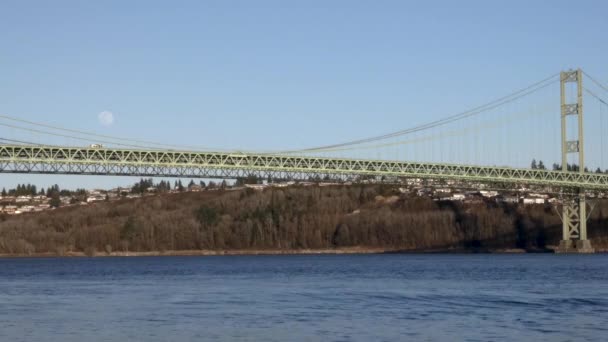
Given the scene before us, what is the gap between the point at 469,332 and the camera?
26422 mm

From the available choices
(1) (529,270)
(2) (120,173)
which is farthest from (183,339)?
(2) (120,173)

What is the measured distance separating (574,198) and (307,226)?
33.5m

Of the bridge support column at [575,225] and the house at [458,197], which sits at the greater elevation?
the house at [458,197]

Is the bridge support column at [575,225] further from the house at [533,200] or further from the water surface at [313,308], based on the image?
the water surface at [313,308]

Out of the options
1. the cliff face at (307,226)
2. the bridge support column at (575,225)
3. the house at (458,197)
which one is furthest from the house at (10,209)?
the bridge support column at (575,225)

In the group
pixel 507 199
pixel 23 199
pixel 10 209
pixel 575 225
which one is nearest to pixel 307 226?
pixel 507 199

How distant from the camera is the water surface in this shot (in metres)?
26.5

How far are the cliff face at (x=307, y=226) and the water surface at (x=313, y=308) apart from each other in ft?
170

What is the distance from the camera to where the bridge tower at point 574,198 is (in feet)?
269

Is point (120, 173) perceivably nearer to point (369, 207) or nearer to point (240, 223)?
point (240, 223)

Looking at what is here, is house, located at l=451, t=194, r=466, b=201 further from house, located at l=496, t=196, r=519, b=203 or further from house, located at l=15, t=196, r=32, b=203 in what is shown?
house, located at l=15, t=196, r=32, b=203

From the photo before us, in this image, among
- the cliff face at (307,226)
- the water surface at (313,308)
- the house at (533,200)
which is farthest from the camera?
the house at (533,200)

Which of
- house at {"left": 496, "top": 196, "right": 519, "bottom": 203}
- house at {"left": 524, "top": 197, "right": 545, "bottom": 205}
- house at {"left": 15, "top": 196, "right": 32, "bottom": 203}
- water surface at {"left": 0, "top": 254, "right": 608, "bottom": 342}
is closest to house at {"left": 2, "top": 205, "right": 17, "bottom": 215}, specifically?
house at {"left": 15, "top": 196, "right": 32, "bottom": 203}

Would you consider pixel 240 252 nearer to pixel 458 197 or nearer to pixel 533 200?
pixel 458 197
